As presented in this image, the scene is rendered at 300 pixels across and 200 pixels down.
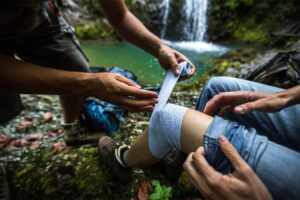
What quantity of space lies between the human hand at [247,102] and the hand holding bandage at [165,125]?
214mm

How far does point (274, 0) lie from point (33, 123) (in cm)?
950

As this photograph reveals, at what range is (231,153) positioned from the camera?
1277 mm

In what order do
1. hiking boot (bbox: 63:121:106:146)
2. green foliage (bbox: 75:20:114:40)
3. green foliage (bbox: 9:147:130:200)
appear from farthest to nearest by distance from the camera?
green foliage (bbox: 75:20:114:40), hiking boot (bbox: 63:121:106:146), green foliage (bbox: 9:147:130:200)

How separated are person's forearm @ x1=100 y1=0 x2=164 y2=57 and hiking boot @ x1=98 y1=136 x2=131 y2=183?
2.51 feet

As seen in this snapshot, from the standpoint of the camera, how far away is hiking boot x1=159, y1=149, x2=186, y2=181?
2.15 meters

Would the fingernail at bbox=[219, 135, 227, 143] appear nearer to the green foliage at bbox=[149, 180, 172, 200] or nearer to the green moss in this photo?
the green foliage at bbox=[149, 180, 172, 200]

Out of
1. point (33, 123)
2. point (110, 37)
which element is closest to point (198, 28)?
point (110, 37)

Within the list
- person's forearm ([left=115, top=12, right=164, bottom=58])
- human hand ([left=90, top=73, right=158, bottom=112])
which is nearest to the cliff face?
person's forearm ([left=115, top=12, right=164, bottom=58])

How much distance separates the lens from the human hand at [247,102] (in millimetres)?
1548

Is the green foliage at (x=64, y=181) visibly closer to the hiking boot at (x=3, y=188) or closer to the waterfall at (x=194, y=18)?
the hiking boot at (x=3, y=188)

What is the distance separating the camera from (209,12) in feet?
36.2

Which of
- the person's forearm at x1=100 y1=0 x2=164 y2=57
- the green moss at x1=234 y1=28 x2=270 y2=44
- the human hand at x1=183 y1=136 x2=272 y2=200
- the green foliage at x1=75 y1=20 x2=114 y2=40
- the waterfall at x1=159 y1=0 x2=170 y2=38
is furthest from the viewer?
the waterfall at x1=159 y1=0 x2=170 y2=38

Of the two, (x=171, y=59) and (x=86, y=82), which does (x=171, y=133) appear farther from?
(x=171, y=59)

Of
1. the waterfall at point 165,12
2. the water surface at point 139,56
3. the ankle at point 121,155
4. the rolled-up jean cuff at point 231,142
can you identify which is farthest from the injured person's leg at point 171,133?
the waterfall at point 165,12
